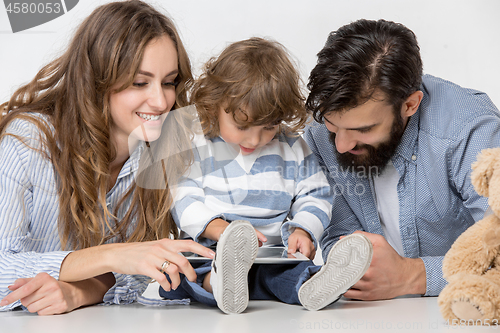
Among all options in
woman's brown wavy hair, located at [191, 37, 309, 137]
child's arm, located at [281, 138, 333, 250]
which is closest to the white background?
woman's brown wavy hair, located at [191, 37, 309, 137]

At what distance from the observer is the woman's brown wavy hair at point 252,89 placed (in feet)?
5.71

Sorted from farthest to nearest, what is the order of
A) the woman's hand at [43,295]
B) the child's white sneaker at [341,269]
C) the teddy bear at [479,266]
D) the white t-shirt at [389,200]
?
the white t-shirt at [389,200], the woman's hand at [43,295], the child's white sneaker at [341,269], the teddy bear at [479,266]

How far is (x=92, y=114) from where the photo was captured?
1625 millimetres

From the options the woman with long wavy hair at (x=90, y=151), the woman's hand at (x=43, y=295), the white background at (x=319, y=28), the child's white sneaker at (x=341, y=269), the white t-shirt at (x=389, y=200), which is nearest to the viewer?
the child's white sneaker at (x=341, y=269)

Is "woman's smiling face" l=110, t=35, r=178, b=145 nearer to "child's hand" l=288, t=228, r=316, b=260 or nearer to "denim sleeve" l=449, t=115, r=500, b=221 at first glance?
"child's hand" l=288, t=228, r=316, b=260

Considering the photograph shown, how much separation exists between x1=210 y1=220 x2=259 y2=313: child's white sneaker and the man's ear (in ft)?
2.68

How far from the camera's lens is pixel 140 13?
1.67 m

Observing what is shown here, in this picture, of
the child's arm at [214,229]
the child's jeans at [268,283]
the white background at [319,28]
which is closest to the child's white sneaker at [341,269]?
the child's jeans at [268,283]

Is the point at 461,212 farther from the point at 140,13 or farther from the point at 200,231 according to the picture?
the point at 140,13

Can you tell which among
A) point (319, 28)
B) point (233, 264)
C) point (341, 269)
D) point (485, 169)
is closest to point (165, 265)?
point (233, 264)

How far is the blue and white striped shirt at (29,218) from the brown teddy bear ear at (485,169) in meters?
1.01

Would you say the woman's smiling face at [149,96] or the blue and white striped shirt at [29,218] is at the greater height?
the woman's smiling face at [149,96]

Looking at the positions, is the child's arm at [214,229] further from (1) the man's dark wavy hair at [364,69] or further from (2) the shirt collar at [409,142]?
(2) the shirt collar at [409,142]

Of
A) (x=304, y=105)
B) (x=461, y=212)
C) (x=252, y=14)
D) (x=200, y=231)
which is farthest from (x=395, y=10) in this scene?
(x=200, y=231)
